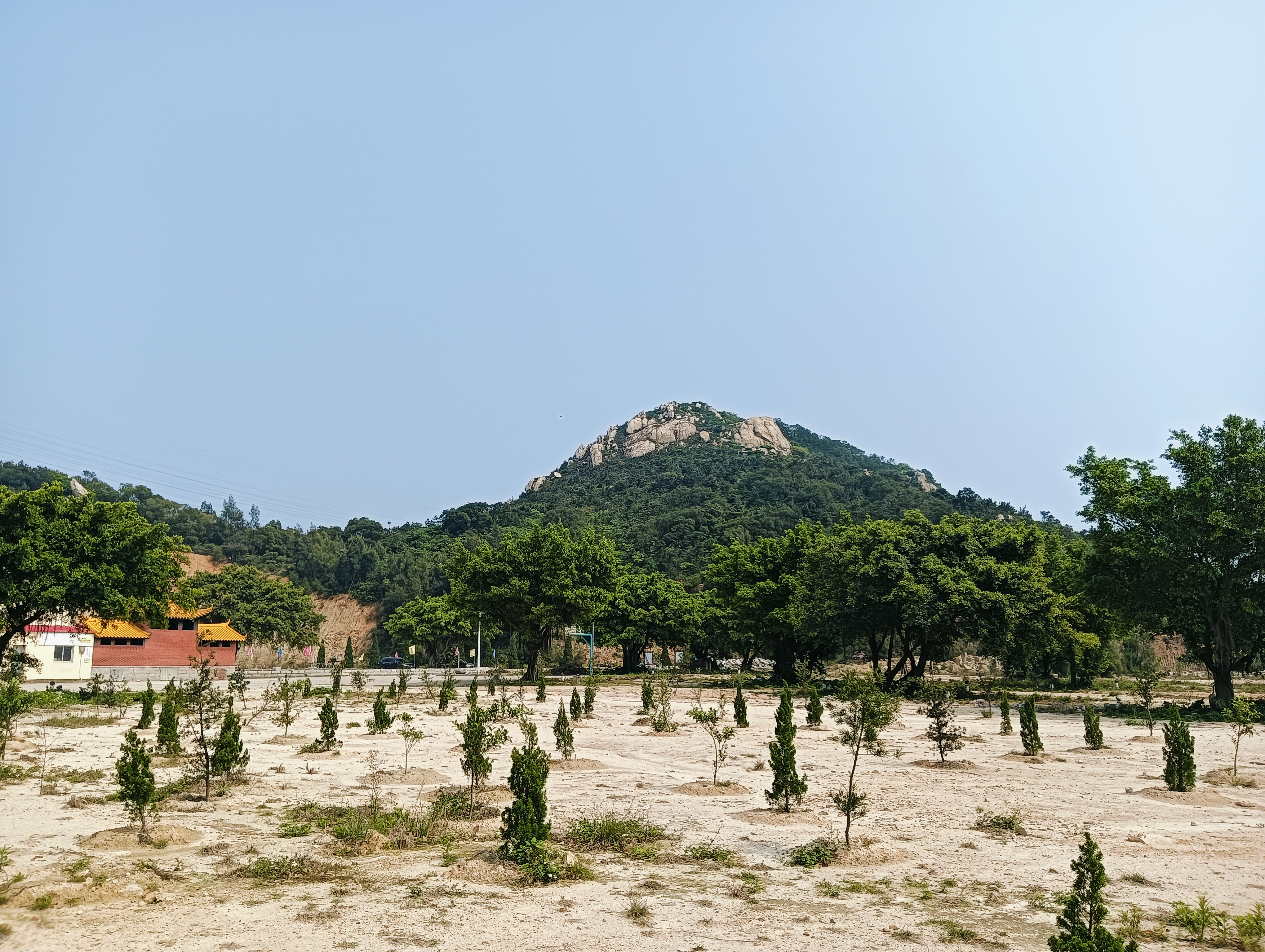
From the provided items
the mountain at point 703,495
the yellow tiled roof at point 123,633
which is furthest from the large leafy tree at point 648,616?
the yellow tiled roof at point 123,633

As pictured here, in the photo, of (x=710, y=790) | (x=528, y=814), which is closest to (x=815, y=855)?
(x=528, y=814)

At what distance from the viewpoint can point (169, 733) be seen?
806 inches

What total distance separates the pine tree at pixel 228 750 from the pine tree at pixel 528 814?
23.2ft

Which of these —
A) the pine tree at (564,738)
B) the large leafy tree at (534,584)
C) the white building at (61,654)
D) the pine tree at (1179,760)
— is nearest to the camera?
the pine tree at (1179,760)

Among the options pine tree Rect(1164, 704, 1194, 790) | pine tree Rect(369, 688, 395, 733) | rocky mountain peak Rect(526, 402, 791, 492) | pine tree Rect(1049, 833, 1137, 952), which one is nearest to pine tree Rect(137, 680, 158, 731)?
pine tree Rect(369, 688, 395, 733)

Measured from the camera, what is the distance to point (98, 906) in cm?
924

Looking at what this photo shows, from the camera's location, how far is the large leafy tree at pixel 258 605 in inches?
3278

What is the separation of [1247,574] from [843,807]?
31.1m

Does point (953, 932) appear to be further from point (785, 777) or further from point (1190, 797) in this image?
point (1190, 797)

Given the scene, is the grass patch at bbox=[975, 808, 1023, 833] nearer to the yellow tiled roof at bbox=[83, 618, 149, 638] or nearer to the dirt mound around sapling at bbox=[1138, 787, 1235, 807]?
the dirt mound around sapling at bbox=[1138, 787, 1235, 807]

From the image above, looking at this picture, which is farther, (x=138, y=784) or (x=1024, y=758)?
(x=1024, y=758)

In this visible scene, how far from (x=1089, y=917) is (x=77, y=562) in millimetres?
38589

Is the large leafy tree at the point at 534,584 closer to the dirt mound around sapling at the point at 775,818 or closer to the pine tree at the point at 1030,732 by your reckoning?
the pine tree at the point at 1030,732

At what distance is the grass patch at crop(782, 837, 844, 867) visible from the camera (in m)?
11.6
